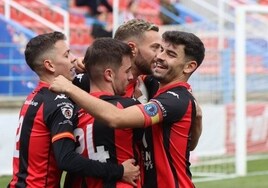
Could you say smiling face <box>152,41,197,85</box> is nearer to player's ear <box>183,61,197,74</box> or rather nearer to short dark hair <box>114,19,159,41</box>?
player's ear <box>183,61,197,74</box>

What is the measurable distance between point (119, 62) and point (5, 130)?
22.8ft

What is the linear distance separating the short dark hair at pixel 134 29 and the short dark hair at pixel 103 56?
2.19ft

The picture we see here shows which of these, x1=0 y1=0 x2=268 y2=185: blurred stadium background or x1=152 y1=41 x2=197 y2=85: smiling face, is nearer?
x1=152 y1=41 x2=197 y2=85: smiling face

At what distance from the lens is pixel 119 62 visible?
13.9 ft

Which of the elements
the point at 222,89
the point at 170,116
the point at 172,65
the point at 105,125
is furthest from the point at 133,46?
the point at 222,89

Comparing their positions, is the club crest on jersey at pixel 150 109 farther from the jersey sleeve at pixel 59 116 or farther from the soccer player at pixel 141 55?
the soccer player at pixel 141 55

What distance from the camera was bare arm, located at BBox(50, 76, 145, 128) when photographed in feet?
13.0

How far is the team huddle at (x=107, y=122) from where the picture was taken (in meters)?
4.11

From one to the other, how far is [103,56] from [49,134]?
1.82 ft

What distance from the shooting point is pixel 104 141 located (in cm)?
416

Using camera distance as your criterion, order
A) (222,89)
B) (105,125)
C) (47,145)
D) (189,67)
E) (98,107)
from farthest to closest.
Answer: (222,89) < (189,67) < (47,145) < (105,125) < (98,107)

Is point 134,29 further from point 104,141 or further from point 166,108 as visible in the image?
point 104,141

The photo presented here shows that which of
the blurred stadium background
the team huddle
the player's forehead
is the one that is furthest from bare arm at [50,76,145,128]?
the blurred stadium background

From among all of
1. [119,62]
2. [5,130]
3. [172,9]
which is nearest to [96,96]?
[119,62]
